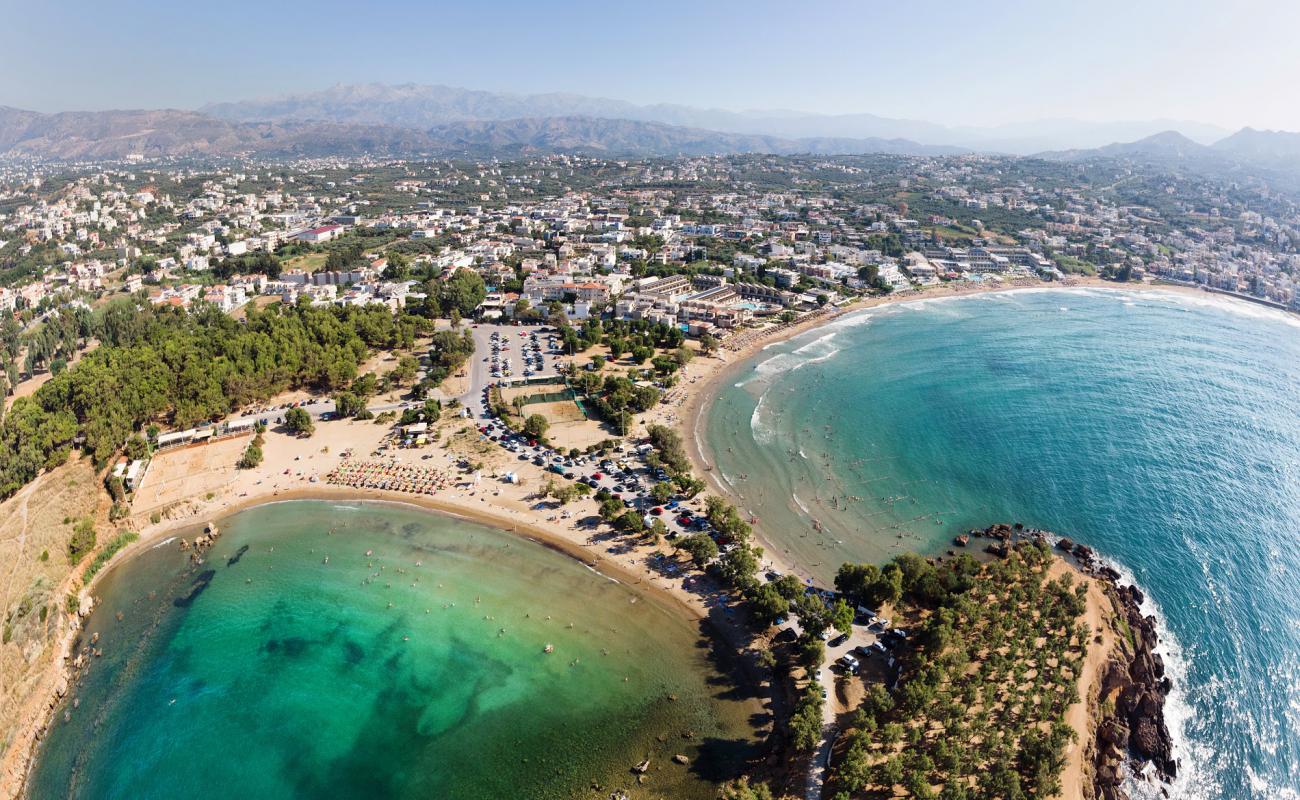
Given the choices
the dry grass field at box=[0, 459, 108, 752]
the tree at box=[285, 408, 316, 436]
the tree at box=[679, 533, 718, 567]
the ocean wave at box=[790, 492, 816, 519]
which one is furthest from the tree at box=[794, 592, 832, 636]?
the tree at box=[285, 408, 316, 436]

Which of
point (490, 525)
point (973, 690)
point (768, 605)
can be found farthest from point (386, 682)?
point (973, 690)

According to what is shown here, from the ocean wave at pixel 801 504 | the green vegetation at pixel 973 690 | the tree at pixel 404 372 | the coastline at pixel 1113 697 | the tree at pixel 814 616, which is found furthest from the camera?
the tree at pixel 404 372

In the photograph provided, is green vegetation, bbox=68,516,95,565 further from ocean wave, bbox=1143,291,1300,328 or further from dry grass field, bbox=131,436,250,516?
ocean wave, bbox=1143,291,1300,328

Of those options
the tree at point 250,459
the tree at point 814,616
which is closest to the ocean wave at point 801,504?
the tree at point 814,616

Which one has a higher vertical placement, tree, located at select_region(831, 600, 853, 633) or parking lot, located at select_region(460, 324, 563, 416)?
parking lot, located at select_region(460, 324, 563, 416)

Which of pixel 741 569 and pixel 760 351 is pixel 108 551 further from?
pixel 760 351

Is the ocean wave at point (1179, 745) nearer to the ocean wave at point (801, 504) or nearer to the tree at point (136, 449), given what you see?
the ocean wave at point (801, 504)

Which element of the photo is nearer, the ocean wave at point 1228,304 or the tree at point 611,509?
the tree at point 611,509

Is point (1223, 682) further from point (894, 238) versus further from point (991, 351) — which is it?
point (894, 238)
